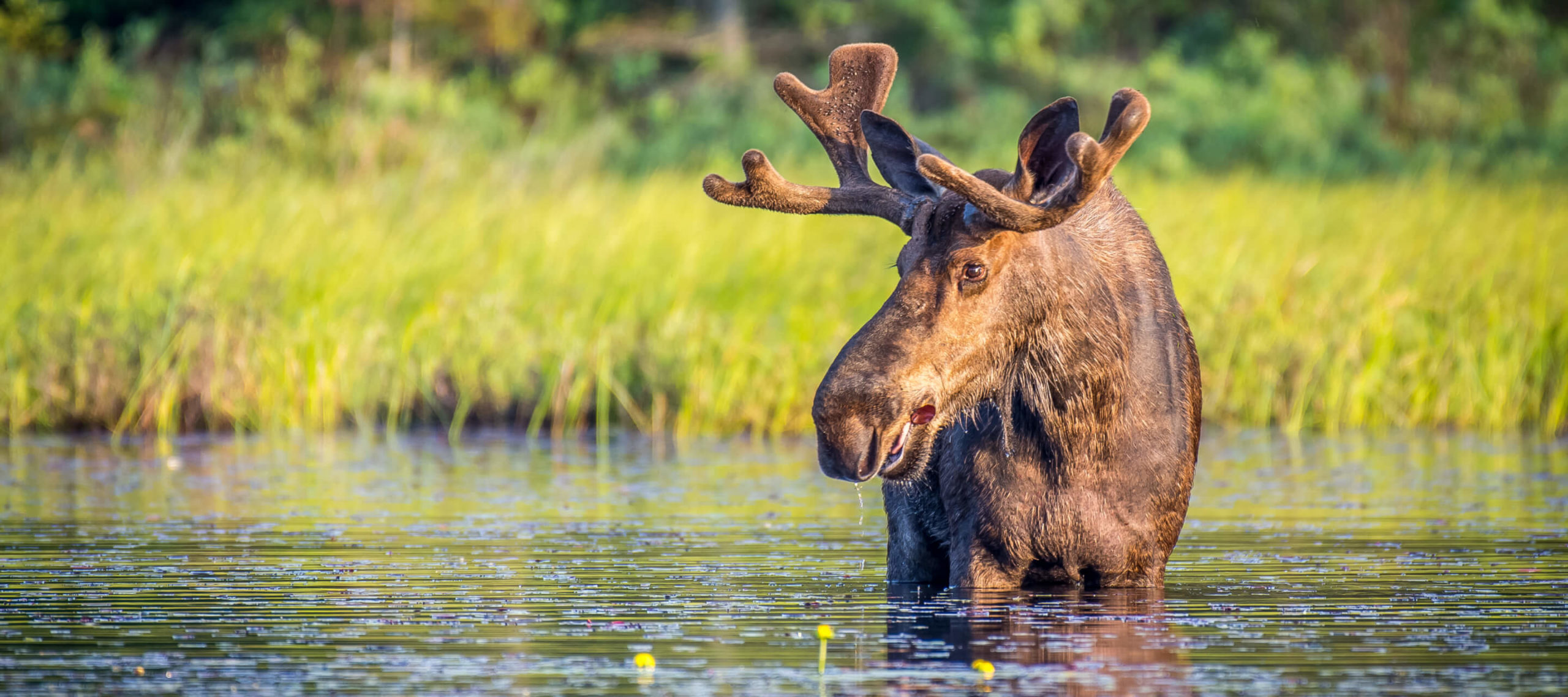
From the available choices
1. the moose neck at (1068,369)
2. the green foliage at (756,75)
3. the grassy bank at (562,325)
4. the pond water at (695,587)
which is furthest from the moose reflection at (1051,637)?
the green foliage at (756,75)

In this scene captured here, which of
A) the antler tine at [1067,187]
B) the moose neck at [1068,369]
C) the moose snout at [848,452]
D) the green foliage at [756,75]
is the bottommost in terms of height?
the moose snout at [848,452]

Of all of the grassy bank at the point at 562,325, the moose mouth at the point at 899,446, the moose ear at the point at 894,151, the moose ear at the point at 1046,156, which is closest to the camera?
the moose mouth at the point at 899,446

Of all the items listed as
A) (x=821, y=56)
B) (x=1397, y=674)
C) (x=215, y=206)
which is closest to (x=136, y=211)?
(x=215, y=206)

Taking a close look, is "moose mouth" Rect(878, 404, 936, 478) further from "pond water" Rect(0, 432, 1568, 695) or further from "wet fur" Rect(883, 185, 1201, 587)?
"pond water" Rect(0, 432, 1568, 695)

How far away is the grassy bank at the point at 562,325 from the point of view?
12.0 m

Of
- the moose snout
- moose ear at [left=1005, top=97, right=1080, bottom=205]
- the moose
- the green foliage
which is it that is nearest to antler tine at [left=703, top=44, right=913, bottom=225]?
the moose

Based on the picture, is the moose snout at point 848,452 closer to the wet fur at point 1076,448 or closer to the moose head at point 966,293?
the moose head at point 966,293

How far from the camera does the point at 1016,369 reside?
5707 millimetres

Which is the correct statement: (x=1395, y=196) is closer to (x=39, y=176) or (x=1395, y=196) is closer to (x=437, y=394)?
(x=437, y=394)

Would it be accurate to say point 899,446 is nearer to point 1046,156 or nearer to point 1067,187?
point 1067,187

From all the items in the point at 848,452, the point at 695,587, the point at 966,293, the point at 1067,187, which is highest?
the point at 1067,187

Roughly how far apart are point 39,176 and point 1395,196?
11803 mm

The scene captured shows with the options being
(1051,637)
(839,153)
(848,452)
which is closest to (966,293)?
(848,452)

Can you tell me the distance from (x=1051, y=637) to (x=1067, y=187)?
3.96 ft
